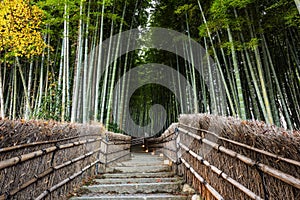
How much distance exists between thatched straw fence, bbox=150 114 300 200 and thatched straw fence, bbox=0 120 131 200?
62.0 inches

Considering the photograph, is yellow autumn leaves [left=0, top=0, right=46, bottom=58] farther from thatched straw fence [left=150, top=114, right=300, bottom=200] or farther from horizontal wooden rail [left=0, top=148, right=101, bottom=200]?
thatched straw fence [left=150, top=114, right=300, bottom=200]

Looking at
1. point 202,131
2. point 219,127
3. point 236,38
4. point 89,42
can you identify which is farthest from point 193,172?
point 89,42

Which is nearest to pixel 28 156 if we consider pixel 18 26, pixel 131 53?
pixel 18 26

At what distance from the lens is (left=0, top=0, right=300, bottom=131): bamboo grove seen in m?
5.23

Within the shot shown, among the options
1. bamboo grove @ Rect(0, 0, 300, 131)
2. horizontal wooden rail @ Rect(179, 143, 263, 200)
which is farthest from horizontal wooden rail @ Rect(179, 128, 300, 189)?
bamboo grove @ Rect(0, 0, 300, 131)

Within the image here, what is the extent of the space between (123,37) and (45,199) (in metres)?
7.43

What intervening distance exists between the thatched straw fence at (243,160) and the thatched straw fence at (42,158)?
1575mm

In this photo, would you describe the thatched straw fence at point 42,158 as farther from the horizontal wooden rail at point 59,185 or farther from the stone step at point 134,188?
the stone step at point 134,188

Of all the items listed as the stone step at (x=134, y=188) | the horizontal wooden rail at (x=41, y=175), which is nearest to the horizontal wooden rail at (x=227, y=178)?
the stone step at (x=134, y=188)

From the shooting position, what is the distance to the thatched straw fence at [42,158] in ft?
5.00

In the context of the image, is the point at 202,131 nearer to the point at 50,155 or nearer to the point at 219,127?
the point at 219,127

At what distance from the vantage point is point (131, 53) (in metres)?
10.4

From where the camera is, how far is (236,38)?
248 inches

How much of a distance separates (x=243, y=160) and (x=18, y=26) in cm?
688
